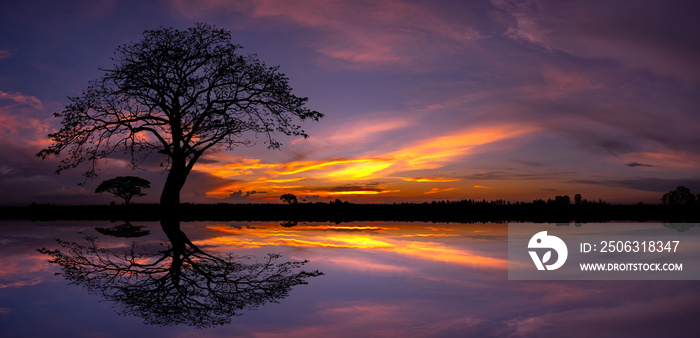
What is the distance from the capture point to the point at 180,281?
845 centimetres

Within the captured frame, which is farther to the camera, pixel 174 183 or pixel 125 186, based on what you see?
pixel 125 186

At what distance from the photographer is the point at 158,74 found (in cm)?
2956

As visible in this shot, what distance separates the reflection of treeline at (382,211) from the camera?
28.2 meters

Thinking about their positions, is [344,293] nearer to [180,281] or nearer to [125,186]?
[180,281]

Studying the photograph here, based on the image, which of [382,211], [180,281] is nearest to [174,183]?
[382,211]

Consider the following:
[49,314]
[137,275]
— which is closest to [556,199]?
[137,275]

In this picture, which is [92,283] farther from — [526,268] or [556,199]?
[556,199]

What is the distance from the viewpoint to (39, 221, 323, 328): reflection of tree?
6.69 m
